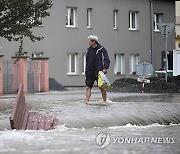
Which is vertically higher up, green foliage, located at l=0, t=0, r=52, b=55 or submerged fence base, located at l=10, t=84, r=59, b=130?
green foliage, located at l=0, t=0, r=52, b=55

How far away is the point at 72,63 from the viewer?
44.5 meters

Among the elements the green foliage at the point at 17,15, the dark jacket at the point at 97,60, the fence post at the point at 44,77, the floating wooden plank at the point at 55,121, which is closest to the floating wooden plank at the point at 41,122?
the floating wooden plank at the point at 55,121

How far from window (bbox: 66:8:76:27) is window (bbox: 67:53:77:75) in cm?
209

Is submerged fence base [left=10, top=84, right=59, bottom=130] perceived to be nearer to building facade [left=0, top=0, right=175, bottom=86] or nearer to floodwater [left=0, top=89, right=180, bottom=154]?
floodwater [left=0, top=89, right=180, bottom=154]

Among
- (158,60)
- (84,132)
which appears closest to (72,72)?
(158,60)

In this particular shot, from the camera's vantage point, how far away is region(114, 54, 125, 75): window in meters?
47.2

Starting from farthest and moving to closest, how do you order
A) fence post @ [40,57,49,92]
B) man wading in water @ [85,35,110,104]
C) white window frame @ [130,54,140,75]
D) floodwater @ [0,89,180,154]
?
white window frame @ [130,54,140,75] → fence post @ [40,57,49,92] → man wading in water @ [85,35,110,104] → floodwater @ [0,89,180,154]

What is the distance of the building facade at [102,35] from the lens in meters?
43.2

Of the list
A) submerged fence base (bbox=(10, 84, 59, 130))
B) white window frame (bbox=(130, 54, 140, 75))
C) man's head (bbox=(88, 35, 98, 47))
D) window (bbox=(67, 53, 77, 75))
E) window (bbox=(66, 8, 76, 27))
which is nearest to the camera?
submerged fence base (bbox=(10, 84, 59, 130))

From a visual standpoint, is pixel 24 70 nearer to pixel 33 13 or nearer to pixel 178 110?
pixel 33 13

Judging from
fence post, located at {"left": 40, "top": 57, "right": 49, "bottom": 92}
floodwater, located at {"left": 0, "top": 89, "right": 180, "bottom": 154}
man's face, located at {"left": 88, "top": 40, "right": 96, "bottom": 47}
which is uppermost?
man's face, located at {"left": 88, "top": 40, "right": 96, "bottom": 47}

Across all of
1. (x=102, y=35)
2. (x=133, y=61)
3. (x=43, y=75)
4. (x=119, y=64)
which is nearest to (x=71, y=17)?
(x=102, y=35)

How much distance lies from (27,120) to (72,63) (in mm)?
32647

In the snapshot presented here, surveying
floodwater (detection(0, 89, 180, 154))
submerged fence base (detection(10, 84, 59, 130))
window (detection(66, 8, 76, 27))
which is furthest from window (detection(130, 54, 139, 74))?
submerged fence base (detection(10, 84, 59, 130))
